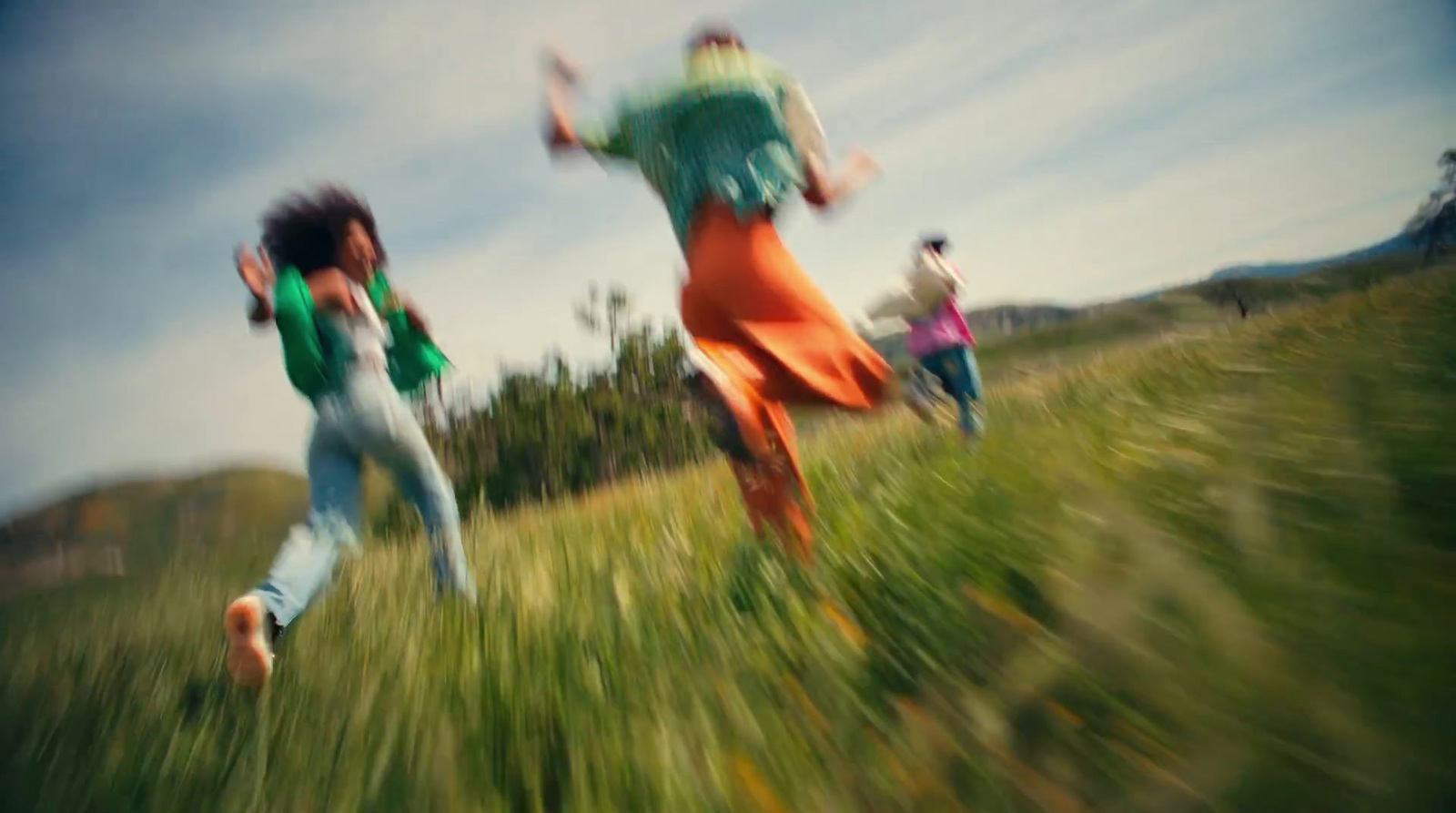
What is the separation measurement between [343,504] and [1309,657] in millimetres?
2758

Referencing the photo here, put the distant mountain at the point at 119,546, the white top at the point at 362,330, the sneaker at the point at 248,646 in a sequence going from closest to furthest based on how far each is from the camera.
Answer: the sneaker at the point at 248,646
the white top at the point at 362,330
the distant mountain at the point at 119,546

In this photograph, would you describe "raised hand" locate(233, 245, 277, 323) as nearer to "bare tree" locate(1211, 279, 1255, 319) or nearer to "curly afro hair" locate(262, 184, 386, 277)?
"curly afro hair" locate(262, 184, 386, 277)

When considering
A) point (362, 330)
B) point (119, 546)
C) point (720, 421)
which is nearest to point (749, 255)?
point (720, 421)

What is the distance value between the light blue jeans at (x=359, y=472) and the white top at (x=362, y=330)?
2.2 inches

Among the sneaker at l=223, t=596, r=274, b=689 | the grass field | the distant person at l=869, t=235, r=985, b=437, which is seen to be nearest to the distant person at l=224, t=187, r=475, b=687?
the sneaker at l=223, t=596, r=274, b=689

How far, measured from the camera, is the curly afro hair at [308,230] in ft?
9.30

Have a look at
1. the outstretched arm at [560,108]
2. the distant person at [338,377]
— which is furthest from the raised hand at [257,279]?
the outstretched arm at [560,108]

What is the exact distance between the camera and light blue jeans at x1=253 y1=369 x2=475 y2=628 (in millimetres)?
2463

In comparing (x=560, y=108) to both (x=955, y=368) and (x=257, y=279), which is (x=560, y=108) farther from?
(x=955, y=368)

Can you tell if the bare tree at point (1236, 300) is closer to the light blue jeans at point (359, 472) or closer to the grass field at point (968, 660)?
the grass field at point (968, 660)

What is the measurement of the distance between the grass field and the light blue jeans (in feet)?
1.43

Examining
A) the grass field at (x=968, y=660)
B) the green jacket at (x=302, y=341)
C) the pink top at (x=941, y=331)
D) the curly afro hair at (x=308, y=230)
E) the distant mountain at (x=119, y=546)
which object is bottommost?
the grass field at (x=968, y=660)

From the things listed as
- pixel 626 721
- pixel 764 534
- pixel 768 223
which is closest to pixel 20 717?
pixel 626 721

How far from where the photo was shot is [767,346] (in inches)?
86.2
